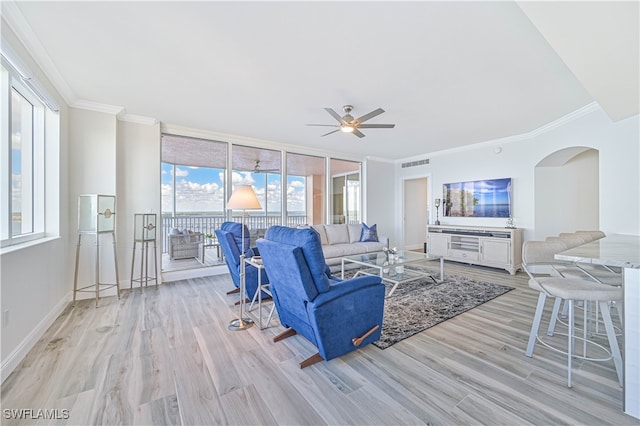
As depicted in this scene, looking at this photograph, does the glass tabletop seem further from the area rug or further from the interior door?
the interior door

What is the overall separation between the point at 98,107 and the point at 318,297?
13.1 feet

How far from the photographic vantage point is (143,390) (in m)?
1.72

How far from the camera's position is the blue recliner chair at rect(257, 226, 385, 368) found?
1900mm

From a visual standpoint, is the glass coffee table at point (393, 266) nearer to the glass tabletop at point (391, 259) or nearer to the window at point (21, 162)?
the glass tabletop at point (391, 259)

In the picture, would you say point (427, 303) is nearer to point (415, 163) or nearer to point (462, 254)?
point (462, 254)

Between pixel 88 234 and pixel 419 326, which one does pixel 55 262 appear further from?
pixel 419 326

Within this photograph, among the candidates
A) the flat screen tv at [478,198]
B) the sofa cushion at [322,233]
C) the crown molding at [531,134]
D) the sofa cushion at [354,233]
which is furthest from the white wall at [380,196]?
the sofa cushion at [322,233]

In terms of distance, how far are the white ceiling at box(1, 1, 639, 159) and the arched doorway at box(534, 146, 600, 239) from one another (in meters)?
1.48

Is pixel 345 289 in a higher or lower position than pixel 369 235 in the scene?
lower

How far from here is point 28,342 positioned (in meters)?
2.21

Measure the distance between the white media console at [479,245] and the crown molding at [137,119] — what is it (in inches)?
211

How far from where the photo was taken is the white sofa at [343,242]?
501 cm

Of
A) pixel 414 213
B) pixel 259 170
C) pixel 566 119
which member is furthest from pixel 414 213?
pixel 259 170

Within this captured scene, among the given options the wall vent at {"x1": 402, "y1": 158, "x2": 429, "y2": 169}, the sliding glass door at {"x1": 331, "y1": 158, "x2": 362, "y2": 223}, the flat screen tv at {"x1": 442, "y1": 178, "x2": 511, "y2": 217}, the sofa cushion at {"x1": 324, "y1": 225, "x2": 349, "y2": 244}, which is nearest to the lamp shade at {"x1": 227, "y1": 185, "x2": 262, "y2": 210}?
the sofa cushion at {"x1": 324, "y1": 225, "x2": 349, "y2": 244}
